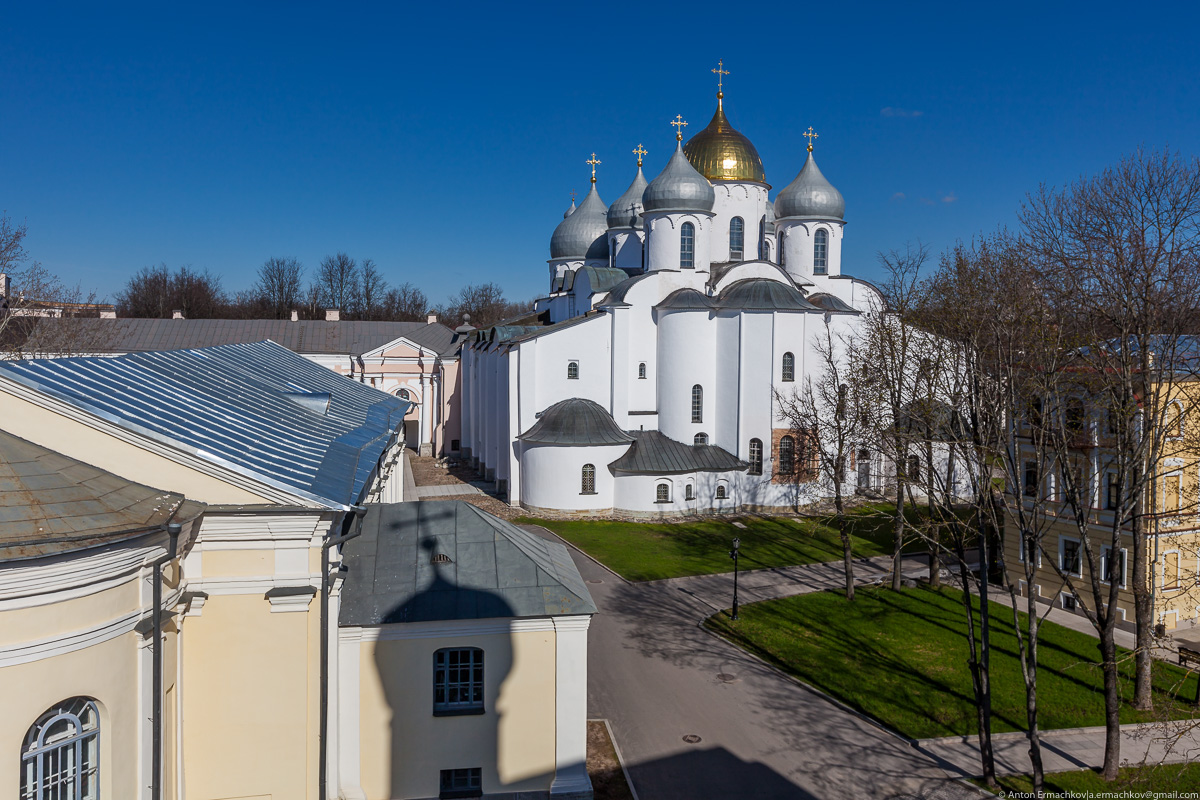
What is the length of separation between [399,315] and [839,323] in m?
63.9

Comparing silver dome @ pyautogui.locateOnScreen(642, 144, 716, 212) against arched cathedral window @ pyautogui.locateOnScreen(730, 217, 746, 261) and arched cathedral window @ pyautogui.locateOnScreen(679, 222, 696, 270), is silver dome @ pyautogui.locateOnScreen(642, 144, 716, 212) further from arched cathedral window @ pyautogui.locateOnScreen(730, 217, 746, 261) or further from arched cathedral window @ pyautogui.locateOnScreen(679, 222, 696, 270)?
arched cathedral window @ pyautogui.locateOnScreen(730, 217, 746, 261)

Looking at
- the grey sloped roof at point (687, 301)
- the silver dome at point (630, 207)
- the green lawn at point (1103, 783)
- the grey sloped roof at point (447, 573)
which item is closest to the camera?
the grey sloped roof at point (447, 573)

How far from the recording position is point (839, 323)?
32.3 meters

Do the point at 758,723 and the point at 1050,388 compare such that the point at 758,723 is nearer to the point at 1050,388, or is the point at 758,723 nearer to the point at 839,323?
the point at 1050,388

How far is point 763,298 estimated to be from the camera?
101ft

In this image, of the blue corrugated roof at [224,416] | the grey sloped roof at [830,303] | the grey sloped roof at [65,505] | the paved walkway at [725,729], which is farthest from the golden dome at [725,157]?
the grey sloped roof at [65,505]

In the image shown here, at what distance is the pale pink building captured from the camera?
150 feet

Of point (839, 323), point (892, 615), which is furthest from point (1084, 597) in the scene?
point (839, 323)

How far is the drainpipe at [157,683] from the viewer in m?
7.51

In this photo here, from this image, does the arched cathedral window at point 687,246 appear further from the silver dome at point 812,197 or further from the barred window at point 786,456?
the barred window at point 786,456

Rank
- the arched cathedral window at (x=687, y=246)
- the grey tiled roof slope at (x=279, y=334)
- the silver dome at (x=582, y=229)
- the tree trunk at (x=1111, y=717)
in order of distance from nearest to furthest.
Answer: the tree trunk at (x=1111, y=717), the arched cathedral window at (x=687, y=246), the silver dome at (x=582, y=229), the grey tiled roof slope at (x=279, y=334)

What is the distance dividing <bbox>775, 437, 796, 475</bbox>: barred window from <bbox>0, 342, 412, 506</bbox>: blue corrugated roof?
1851cm

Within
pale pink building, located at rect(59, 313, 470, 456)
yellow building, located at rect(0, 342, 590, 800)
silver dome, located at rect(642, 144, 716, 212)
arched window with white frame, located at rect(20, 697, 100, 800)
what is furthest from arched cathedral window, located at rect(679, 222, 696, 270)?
arched window with white frame, located at rect(20, 697, 100, 800)

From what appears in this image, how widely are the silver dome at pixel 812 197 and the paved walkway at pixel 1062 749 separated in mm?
25363
